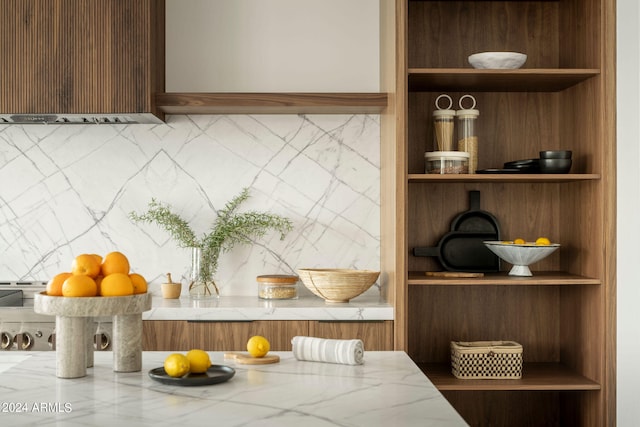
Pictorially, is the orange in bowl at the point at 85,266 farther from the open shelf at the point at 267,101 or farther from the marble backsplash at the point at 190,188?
the marble backsplash at the point at 190,188

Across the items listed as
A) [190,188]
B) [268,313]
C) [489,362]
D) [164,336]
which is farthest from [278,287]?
[489,362]

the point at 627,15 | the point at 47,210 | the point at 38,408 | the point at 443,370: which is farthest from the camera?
the point at 47,210

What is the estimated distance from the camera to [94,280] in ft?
6.00

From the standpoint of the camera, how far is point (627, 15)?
314 cm

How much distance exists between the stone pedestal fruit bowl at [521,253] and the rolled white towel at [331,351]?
152cm

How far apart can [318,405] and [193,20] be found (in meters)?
2.69

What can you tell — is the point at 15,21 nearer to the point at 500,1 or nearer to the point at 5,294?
the point at 5,294

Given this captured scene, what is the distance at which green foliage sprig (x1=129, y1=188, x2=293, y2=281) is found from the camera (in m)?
3.61

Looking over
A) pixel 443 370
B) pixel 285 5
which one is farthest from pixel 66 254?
pixel 443 370

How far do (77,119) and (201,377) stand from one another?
2.08 meters

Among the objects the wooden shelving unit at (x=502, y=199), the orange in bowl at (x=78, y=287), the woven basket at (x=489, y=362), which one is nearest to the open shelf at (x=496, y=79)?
the wooden shelving unit at (x=502, y=199)

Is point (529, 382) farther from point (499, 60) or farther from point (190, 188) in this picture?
point (190, 188)

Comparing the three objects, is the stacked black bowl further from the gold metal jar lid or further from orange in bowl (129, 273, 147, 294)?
orange in bowl (129, 273, 147, 294)

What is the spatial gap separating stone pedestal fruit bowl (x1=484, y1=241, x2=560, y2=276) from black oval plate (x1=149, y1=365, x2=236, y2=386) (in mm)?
1814
